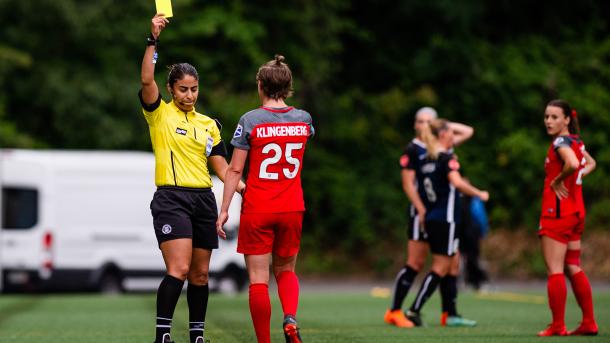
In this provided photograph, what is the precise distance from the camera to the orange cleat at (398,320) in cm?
1145

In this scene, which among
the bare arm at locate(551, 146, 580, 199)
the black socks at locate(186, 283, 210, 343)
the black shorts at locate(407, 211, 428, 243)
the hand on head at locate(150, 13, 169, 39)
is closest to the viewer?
the hand on head at locate(150, 13, 169, 39)

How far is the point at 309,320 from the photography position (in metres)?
13.0

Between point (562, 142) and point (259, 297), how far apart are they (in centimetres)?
327

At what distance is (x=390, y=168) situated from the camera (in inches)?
1304

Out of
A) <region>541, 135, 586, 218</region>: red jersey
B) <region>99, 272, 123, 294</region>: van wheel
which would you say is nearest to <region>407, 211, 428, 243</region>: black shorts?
<region>541, 135, 586, 218</region>: red jersey

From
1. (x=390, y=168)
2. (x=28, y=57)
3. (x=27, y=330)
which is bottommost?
(x=27, y=330)

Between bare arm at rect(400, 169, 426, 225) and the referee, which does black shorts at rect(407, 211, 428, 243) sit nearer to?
bare arm at rect(400, 169, 426, 225)

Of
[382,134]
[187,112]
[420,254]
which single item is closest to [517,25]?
[382,134]

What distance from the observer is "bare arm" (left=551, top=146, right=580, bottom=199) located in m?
9.80

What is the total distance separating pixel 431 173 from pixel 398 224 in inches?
822

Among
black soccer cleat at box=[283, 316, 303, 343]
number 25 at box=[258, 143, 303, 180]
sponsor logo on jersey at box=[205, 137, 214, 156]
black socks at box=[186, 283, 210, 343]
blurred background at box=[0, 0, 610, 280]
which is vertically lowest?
black soccer cleat at box=[283, 316, 303, 343]

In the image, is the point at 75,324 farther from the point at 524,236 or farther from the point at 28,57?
the point at 524,236

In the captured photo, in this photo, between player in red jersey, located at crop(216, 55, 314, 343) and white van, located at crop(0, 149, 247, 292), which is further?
white van, located at crop(0, 149, 247, 292)

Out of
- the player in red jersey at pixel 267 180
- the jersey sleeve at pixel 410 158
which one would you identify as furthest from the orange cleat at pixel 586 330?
the player in red jersey at pixel 267 180
